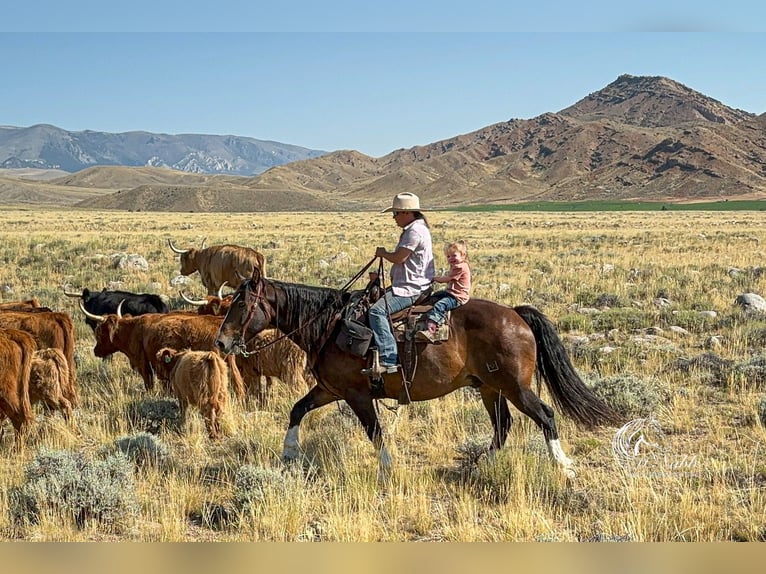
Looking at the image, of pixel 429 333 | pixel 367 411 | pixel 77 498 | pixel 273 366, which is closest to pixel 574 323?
pixel 273 366

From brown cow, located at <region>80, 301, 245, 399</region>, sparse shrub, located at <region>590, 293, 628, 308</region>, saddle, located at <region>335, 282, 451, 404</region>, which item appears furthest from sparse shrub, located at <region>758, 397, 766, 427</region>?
sparse shrub, located at <region>590, 293, 628, 308</region>

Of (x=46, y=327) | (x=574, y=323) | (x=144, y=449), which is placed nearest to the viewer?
(x=144, y=449)

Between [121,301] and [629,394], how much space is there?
8550 millimetres

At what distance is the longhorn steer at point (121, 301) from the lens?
12047 millimetres

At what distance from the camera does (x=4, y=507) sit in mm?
5211

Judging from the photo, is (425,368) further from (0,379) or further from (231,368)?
(0,379)

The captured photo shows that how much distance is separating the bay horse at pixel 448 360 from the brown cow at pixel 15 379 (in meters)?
2.12

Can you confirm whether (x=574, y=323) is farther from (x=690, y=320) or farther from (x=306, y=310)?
(x=306, y=310)

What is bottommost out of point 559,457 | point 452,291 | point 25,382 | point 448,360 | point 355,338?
point 559,457

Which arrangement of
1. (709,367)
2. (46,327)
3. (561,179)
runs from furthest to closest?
(561,179) → (709,367) → (46,327)

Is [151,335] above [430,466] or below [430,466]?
above

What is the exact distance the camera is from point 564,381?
6.34 meters

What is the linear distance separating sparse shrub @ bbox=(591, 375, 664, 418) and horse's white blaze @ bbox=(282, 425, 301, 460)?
3.52 m

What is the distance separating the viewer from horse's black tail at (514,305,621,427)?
6.34 m
